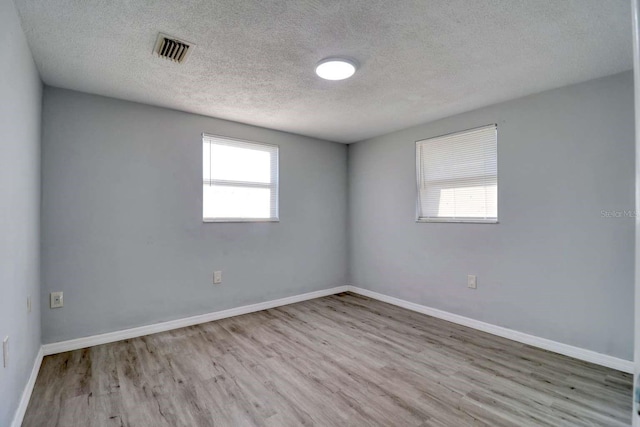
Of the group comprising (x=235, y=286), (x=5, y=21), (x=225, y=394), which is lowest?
(x=225, y=394)

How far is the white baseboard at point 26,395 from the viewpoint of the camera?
5.36 feet

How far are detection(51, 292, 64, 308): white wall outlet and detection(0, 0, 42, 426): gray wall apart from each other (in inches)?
9.1

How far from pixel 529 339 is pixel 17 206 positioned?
402 centimetres

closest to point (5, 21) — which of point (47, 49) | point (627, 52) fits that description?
point (47, 49)

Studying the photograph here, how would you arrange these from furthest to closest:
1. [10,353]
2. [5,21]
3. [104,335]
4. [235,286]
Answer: [235,286]
[104,335]
[10,353]
[5,21]

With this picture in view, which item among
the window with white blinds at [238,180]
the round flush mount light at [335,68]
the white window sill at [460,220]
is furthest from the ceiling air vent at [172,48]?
the white window sill at [460,220]

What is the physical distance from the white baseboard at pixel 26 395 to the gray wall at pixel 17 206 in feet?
0.18

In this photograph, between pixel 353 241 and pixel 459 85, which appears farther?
pixel 353 241

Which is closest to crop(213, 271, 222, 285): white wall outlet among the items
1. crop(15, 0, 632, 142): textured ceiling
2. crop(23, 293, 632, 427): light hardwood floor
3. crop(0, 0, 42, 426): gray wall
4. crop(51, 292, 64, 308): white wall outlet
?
crop(23, 293, 632, 427): light hardwood floor

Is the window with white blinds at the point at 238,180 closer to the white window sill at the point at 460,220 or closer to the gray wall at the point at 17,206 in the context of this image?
the gray wall at the point at 17,206

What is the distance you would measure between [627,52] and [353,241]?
3402 millimetres

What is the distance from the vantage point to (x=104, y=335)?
2.71 meters

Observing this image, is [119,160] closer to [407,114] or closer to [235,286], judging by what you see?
[235,286]

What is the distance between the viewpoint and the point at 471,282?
3.15 meters
